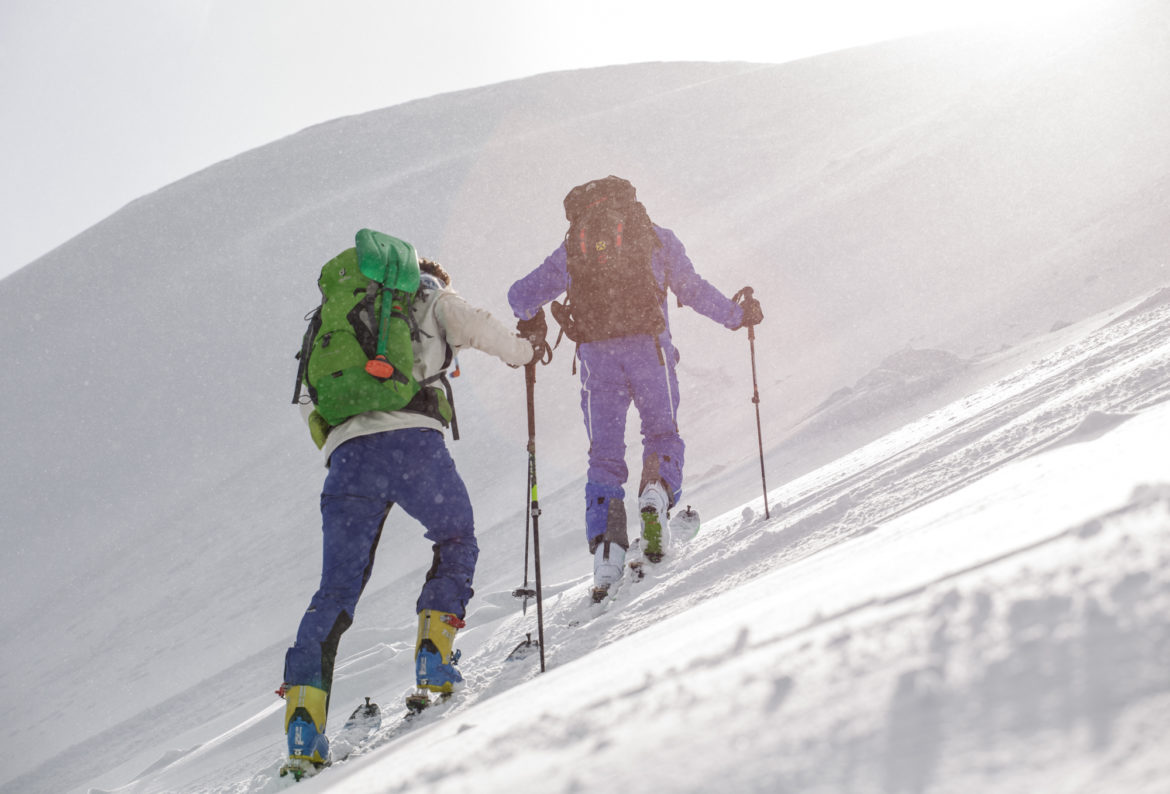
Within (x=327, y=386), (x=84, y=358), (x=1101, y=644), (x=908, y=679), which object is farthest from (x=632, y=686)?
(x=84, y=358)

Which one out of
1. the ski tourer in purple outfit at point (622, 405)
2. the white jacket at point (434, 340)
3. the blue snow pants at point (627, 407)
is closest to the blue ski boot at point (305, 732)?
the white jacket at point (434, 340)

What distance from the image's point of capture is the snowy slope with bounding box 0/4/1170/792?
90cm

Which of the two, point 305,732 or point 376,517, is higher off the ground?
point 376,517

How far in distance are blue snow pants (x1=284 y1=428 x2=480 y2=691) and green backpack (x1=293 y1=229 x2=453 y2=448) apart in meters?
0.15

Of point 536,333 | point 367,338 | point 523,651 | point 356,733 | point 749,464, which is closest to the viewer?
point 367,338

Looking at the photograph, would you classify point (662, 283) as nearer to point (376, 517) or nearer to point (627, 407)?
point (627, 407)

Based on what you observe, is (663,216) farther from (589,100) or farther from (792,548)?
(589,100)

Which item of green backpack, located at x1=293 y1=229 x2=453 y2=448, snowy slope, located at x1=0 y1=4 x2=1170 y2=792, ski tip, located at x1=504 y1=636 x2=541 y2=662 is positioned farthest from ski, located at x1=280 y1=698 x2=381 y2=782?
green backpack, located at x1=293 y1=229 x2=453 y2=448

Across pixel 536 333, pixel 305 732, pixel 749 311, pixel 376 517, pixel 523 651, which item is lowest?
pixel 523 651

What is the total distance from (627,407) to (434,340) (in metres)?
→ 1.42

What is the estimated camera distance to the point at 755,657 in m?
1.04

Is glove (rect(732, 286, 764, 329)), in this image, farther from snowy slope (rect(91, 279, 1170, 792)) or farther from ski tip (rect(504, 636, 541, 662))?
snowy slope (rect(91, 279, 1170, 792))

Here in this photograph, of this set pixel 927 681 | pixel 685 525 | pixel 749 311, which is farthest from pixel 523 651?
pixel 927 681

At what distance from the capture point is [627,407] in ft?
14.4
